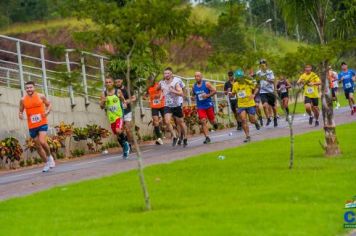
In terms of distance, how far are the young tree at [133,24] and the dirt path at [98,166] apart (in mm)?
3574

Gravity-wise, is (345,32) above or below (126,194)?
above

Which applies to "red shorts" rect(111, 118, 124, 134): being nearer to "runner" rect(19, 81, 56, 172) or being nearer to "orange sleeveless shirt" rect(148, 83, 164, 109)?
"runner" rect(19, 81, 56, 172)

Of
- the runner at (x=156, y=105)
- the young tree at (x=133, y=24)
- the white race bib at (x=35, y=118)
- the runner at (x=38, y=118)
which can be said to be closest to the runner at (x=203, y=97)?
the runner at (x=156, y=105)

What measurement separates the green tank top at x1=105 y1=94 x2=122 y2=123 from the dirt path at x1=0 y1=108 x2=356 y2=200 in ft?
3.33

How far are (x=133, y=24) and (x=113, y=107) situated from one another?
30.8 ft

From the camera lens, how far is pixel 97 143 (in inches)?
966

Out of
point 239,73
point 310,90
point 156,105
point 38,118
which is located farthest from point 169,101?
point 239,73

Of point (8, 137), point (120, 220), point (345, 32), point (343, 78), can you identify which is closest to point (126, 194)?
point (120, 220)

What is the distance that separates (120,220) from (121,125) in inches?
409

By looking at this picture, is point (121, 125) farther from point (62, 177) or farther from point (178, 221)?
point (178, 221)

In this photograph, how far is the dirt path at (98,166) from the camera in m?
15.9

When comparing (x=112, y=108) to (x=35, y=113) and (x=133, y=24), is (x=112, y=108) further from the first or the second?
(x=133, y=24)

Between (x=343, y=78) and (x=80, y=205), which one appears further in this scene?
(x=343, y=78)

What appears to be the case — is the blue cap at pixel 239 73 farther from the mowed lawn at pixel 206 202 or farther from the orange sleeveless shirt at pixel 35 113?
the orange sleeveless shirt at pixel 35 113
